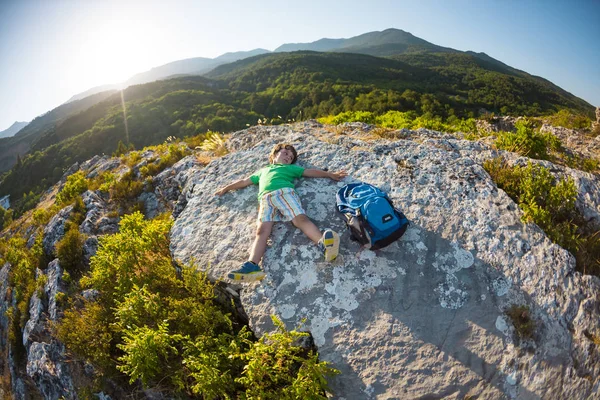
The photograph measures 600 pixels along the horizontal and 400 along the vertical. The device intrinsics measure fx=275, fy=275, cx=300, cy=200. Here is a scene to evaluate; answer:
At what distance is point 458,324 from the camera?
3.63 meters

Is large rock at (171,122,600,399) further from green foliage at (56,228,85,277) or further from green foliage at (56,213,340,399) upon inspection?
green foliage at (56,228,85,277)

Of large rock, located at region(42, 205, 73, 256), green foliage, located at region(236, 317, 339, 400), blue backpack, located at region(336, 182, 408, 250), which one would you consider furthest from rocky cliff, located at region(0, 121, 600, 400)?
large rock, located at region(42, 205, 73, 256)

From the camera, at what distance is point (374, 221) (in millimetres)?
4258

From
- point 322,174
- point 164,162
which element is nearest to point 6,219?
point 164,162

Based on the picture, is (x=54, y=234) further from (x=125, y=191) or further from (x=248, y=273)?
(x=248, y=273)

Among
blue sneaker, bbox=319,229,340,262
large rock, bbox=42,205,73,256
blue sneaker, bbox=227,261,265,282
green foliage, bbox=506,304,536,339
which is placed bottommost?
green foliage, bbox=506,304,536,339

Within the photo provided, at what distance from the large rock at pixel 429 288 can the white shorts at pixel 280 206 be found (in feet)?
0.82

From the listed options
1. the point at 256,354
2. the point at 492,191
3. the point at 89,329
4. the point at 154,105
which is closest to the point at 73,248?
the point at 89,329

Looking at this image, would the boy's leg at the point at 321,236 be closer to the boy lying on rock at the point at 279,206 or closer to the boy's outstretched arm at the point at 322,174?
the boy lying on rock at the point at 279,206

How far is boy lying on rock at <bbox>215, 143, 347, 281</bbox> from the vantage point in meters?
4.19

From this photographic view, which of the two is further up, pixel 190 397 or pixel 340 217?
pixel 340 217

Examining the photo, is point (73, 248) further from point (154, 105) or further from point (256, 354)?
point (154, 105)

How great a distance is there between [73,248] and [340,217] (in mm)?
6817

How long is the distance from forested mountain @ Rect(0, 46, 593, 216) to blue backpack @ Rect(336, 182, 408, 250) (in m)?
44.8
